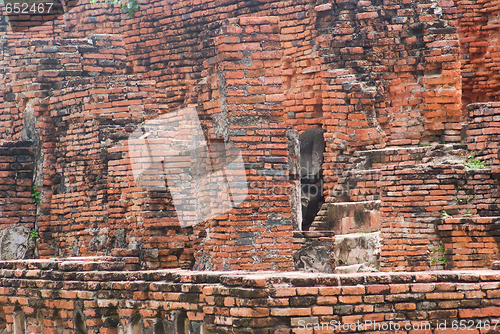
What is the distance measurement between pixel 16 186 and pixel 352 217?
16.7ft

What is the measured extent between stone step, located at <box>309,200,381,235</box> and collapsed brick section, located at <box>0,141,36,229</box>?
4.38 meters

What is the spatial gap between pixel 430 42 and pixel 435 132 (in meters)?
1.38

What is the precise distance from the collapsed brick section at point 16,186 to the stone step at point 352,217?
4.38m

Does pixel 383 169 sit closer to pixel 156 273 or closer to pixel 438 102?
pixel 438 102

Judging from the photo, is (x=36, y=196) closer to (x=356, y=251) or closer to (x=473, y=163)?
(x=356, y=251)

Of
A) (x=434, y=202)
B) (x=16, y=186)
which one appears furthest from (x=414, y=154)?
(x=16, y=186)

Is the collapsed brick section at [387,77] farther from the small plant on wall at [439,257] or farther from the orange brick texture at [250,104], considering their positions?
the small plant on wall at [439,257]

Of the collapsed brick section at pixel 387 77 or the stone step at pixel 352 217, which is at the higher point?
the collapsed brick section at pixel 387 77

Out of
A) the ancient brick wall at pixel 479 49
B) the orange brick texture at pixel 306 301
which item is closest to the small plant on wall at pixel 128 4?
the ancient brick wall at pixel 479 49

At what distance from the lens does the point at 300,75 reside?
9953mm

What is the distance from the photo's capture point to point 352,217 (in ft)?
26.6

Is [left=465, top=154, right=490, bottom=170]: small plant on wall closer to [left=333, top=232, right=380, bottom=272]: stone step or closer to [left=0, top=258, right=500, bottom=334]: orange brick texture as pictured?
[left=333, top=232, right=380, bottom=272]: stone step

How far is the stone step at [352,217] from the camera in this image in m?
7.96

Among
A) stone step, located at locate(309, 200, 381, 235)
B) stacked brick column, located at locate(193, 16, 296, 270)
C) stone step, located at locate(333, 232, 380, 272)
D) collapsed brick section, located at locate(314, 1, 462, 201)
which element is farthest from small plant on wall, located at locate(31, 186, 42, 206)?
stone step, located at locate(333, 232, 380, 272)
